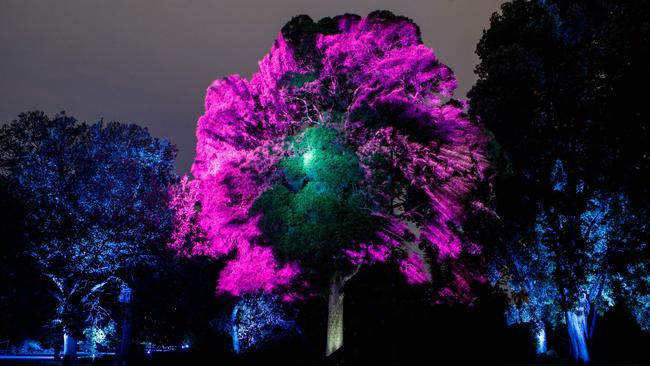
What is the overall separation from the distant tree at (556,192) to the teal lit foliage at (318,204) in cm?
594

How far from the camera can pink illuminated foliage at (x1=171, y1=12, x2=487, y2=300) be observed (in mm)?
21594

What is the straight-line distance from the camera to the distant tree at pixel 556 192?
19391 mm

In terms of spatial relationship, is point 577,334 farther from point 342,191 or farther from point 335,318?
point 342,191

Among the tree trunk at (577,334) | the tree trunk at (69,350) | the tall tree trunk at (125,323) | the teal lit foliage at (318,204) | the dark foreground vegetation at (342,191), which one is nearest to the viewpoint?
the teal lit foliage at (318,204)

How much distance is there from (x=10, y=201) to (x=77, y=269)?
4.11 metres

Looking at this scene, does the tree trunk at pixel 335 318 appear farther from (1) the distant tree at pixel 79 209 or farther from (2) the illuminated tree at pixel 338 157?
(1) the distant tree at pixel 79 209

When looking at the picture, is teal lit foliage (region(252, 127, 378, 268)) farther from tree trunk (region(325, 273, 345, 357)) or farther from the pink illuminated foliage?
tree trunk (region(325, 273, 345, 357))

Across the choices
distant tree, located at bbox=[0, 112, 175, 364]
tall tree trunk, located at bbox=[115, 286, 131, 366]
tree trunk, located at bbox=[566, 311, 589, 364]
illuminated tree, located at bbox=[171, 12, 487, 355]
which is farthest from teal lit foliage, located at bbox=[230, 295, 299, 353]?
tree trunk, located at bbox=[566, 311, 589, 364]

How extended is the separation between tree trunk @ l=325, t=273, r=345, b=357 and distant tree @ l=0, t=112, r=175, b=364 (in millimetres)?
8627

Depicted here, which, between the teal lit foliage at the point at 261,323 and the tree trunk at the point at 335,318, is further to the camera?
the teal lit foliage at the point at 261,323


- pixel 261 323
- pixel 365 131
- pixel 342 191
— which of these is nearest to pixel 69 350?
pixel 261 323

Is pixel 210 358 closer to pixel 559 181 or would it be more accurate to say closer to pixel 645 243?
pixel 559 181

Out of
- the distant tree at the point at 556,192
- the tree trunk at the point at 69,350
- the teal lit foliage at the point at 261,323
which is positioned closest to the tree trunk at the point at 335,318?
the distant tree at the point at 556,192

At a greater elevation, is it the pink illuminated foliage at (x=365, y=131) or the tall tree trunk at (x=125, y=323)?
the pink illuminated foliage at (x=365, y=131)
